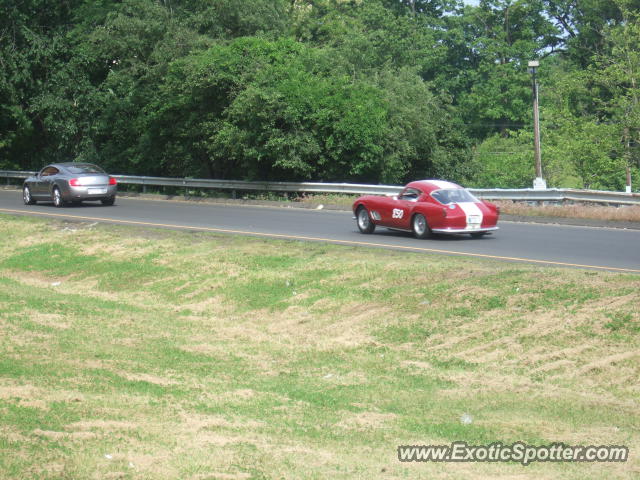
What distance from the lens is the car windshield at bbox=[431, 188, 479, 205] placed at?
21516 millimetres

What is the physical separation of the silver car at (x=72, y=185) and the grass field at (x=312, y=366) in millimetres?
13114

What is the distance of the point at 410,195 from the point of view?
22.2 meters

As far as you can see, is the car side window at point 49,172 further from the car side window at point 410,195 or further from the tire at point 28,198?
the car side window at point 410,195

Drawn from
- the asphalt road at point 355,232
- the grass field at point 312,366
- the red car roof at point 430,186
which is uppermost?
the red car roof at point 430,186

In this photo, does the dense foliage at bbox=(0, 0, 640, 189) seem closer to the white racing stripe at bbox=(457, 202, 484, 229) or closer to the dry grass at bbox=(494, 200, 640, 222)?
the dry grass at bbox=(494, 200, 640, 222)

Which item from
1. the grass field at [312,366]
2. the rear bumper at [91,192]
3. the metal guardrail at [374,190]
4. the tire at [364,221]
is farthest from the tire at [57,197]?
the tire at [364,221]

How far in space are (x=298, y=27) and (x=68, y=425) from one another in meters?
52.5

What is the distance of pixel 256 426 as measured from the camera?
8.70 meters

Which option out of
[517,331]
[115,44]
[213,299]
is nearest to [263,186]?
[115,44]

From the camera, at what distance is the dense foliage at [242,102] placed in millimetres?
36750

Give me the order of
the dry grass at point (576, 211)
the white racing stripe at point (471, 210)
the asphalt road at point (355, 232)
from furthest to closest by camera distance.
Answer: the dry grass at point (576, 211)
the white racing stripe at point (471, 210)
the asphalt road at point (355, 232)

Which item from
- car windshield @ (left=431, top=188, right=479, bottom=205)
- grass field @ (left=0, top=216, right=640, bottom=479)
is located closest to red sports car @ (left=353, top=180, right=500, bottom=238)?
car windshield @ (left=431, top=188, right=479, bottom=205)

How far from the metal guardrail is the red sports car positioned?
7.00 metres

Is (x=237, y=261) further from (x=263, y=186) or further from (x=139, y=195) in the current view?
(x=139, y=195)
